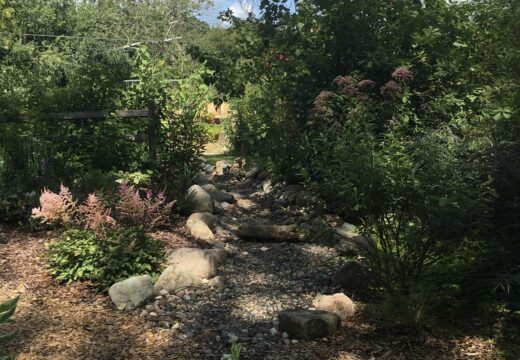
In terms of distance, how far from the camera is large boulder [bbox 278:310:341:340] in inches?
129

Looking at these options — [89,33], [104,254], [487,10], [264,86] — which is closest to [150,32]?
[89,33]

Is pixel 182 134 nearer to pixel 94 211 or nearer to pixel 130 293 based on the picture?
pixel 94 211

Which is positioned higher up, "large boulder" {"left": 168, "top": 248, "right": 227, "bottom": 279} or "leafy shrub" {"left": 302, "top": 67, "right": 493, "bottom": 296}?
"leafy shrub" {"left": 302, "top": 67, "right": 493, "bottom": 296}

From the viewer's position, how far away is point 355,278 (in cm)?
405

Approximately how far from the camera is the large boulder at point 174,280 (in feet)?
13.4

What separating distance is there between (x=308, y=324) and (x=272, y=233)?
8.04 ft

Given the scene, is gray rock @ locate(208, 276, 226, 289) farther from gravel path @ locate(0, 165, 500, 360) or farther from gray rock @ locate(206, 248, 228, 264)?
gray rock @ locate(206, 248, 228, 264)

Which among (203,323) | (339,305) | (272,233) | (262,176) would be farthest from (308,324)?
(262,176)

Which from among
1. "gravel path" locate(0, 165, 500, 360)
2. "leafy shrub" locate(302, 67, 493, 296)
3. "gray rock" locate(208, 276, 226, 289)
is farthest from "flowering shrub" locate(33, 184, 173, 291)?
"leafy shrub" locate(302, 67, 493, 296)

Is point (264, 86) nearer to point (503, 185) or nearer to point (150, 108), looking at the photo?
point (150, 108)

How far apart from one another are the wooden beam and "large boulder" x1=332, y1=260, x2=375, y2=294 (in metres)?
3.63

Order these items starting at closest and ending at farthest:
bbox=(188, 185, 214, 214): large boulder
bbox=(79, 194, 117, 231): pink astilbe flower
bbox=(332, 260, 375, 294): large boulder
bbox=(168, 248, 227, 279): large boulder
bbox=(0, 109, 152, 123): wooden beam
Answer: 1. bbox=(332, 260, 375, 294): large boulder
2. bbox=(79, 194, 117, 231): pink astilbe flower
3. bbox=(168, 248, 227, 279): large boulder
4. bbox=(0, 109, 152, 123): wooden beam
5. bbox=(188, 185, 214, 214): large boulder

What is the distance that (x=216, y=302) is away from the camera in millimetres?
3949

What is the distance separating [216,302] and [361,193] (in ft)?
4.89
